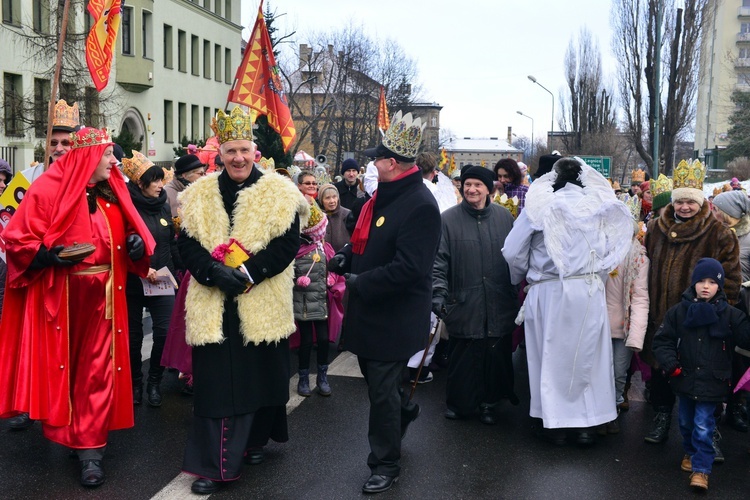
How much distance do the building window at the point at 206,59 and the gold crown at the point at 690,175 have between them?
41.1 m

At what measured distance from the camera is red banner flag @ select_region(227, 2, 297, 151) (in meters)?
11.9

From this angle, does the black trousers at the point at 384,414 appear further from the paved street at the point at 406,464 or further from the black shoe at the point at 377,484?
the paved street at the point at 406,464

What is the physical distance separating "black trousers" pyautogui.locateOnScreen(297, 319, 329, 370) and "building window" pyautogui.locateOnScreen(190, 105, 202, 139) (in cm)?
3754

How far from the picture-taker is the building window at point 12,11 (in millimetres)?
26109

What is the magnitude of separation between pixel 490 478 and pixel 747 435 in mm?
2291

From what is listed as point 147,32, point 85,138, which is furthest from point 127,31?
point 85,138

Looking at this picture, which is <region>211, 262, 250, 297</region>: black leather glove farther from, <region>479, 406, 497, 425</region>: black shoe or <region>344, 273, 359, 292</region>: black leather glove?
<region>479, 406, 497, 425</region>: black shoe

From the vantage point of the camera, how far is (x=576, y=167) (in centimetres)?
597

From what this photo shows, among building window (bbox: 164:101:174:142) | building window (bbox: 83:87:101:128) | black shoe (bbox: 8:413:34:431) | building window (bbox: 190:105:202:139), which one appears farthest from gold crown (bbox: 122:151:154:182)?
building window (bbox: 190:105:202:139)

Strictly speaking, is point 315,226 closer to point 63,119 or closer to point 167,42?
point 63,119

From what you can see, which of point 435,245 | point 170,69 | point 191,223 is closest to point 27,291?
point 191,223

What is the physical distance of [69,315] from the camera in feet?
16.9

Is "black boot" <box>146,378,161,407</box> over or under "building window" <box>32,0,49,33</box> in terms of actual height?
under

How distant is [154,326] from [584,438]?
3451 mm
